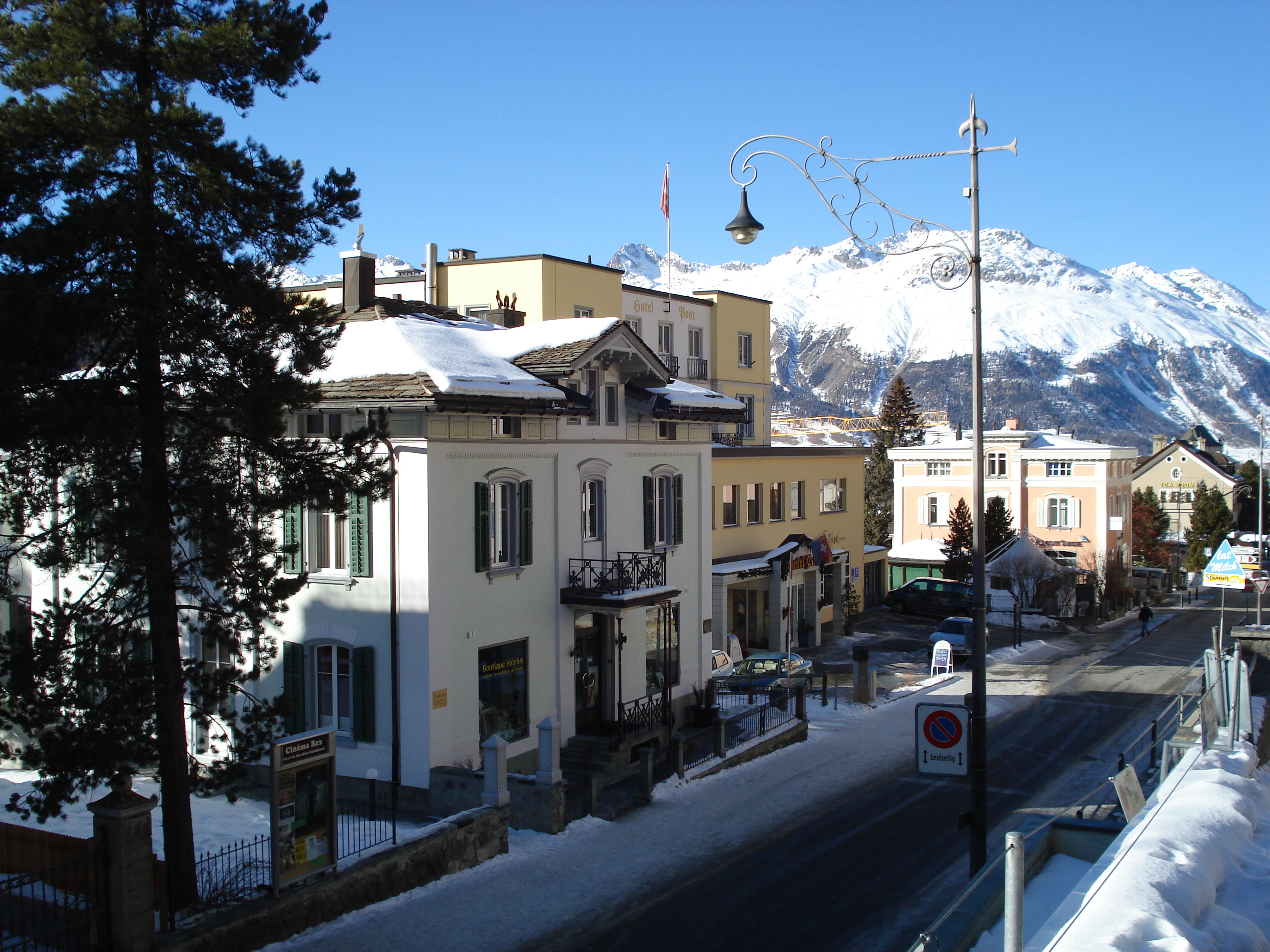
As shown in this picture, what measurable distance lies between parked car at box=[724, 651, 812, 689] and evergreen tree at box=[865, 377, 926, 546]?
34075mm

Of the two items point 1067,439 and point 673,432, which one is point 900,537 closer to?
point 1067,439

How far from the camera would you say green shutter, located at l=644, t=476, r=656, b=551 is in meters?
23.6

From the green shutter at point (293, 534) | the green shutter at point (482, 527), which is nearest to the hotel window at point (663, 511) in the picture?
the green shutter at point (482, 527)

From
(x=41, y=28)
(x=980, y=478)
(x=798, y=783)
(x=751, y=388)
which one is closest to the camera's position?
(x=41, y=28)

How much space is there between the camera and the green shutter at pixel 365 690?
17.9m

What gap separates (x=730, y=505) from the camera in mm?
37469

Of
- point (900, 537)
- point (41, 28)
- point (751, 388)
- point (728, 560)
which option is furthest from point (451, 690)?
point (900, 537)

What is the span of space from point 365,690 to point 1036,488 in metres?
50.5

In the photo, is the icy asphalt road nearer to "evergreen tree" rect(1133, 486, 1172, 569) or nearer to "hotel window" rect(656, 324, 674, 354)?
"hotel window" rect(656, 324, 674, 354)

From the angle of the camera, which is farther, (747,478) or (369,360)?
(747,478)

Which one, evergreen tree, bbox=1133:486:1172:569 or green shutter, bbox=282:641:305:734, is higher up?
green shutter, bbox=282:641:305:734

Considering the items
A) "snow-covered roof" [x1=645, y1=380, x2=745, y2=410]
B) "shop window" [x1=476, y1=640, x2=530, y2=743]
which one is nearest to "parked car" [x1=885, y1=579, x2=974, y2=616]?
"snow-covered roof" [x1=645, y1=380, x2=745, y2=410]

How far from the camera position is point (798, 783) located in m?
21.2

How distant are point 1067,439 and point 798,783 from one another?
47952mm
